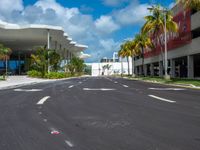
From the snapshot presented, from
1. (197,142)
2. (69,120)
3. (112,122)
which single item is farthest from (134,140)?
(69,120)

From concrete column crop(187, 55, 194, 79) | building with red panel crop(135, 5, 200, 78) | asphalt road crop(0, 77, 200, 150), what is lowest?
asphalt road crop(0, 77, 200, 150)

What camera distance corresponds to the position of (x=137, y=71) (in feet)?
323

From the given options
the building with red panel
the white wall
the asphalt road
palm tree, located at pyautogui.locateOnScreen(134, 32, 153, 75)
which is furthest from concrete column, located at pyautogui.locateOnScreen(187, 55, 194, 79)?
the white wall

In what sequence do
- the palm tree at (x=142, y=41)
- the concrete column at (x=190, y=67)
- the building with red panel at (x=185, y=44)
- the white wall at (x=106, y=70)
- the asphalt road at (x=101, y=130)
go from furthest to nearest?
the white wall at (x=106, y=70), the palm tree at (x=142, y=41), the concrete column at (x=190, y=67), the building with red panel at (x=185, y=44), the asphalt road at (x=101, y=130)

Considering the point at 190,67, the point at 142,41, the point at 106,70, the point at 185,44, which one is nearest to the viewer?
the point at 190,67

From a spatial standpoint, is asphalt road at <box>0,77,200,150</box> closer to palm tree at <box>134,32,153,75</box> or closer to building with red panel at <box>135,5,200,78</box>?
building with red panel at <box>135,5,200,78</box>

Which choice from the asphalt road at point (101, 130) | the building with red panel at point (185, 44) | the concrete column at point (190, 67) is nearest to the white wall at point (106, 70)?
the building with red panel at point (185, 44)

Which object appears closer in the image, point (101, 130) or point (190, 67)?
point (101, 130)

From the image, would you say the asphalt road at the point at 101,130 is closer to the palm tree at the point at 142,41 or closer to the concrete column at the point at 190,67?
the concrete column at the point at 190,67

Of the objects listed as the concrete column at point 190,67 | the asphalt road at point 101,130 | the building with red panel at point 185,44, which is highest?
the building with red panel at point 185,44

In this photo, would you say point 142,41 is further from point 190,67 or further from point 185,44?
point 190,67

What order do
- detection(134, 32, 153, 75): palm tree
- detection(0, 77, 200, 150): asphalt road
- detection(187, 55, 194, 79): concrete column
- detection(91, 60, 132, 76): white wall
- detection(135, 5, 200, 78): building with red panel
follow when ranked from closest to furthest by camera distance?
detection(0, 77, 200, 150): asphalt road → detection(135, 5, 200, 78): building with red panel → detection(187, 55, 194, 79): concrete column → detection(134, 32, 153, 75): palm tree → detection(91, 60, 132, 76): white wall

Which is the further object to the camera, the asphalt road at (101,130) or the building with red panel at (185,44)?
the building with red panel at (185,44)

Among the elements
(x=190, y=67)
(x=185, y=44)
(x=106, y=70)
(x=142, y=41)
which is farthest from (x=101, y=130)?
(x=106, y=70)
